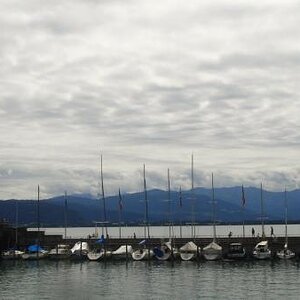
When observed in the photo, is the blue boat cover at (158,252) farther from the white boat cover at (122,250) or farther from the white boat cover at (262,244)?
the white boat cover at (262,244)

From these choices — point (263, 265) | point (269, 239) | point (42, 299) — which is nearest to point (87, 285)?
point (42, 299)

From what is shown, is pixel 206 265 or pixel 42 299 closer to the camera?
pixel 42 299

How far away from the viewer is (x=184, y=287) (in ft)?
235

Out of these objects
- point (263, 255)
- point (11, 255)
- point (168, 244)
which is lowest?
point (263, 255)

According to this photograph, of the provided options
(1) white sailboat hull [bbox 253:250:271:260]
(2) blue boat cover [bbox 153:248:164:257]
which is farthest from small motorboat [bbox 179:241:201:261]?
(1) white sailboat hull [bbox 253:250:271:260]

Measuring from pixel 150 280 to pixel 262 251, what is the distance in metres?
28.3

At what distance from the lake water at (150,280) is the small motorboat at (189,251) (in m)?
2.68

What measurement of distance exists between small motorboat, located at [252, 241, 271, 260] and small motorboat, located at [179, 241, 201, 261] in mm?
9102

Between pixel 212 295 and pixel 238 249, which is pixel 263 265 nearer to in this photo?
pixel 238 249

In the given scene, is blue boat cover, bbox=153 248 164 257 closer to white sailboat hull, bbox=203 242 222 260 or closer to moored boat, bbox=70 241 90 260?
white sailboat hull, bbox=203 242 222 260

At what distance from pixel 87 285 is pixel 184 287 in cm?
1172

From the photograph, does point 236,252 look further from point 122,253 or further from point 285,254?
point 122,253

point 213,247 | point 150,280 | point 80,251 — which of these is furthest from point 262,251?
point 80,251

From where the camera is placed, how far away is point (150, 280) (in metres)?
78.0
